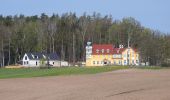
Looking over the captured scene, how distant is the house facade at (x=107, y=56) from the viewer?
13850 cm

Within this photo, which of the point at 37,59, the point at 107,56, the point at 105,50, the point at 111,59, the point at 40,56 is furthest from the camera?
the point at 40,56

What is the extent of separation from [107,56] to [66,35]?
59.2ft

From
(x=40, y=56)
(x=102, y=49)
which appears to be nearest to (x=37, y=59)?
(x=40, y=56)

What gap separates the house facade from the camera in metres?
138

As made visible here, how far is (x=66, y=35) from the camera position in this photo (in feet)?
500

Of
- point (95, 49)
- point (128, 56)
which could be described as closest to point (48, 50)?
point (95, 49)

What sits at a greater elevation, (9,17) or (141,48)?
(9,17)

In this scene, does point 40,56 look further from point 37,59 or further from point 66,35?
point 66,35

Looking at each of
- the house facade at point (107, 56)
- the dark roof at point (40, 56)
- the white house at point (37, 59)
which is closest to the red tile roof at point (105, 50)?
the house facade at point (107, 56)

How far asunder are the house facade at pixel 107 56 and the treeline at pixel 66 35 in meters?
4.48

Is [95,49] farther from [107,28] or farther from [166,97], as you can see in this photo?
[166,97]

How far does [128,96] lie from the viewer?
25.0 meters

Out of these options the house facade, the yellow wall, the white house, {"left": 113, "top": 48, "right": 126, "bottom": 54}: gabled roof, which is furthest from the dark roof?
{"left": 113, "top": 48, "right": 126, "bottom": 54}: gabled roof

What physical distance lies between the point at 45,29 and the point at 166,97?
128 metres
